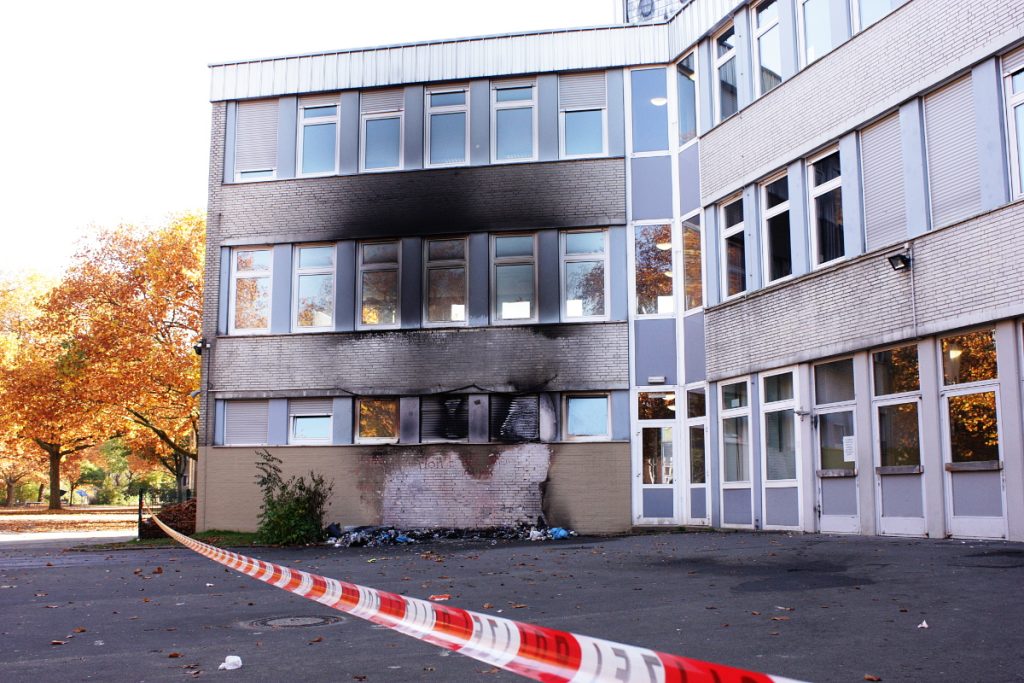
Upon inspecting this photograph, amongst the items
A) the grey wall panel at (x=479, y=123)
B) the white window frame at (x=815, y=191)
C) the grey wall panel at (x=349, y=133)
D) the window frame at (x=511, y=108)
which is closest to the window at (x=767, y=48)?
the white window frame at (x=815, y=191)

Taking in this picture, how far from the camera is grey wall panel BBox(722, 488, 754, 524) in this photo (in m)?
19.7

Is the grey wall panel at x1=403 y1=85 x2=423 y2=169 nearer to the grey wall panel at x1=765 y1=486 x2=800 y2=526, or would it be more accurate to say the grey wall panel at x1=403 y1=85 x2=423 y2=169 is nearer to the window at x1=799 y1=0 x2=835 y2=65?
the window at x1=799 y1=0 x2=835 y2=65

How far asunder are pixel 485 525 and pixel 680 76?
1045cm

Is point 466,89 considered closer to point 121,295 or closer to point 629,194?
point 629,194

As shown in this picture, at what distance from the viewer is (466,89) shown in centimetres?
2472

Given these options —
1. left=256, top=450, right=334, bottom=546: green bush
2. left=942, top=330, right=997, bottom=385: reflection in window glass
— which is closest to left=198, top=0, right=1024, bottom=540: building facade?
left=942, top=330, right=997, bottom=385: reflection in window glass

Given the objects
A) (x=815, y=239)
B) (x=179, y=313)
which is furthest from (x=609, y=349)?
(x=179, y=313)

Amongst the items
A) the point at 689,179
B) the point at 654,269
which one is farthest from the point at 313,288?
the point at 689,179

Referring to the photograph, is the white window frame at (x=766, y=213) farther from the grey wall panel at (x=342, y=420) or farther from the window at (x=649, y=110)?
the grey wall panel at (x=342, y=420)

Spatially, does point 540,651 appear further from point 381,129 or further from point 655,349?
point 381,129

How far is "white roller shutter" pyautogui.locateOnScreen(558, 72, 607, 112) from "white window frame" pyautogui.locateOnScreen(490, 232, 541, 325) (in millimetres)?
3030

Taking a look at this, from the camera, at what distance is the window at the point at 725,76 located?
2102 centimetres

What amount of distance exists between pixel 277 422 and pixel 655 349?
877 cm

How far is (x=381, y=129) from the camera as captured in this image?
2512cm
